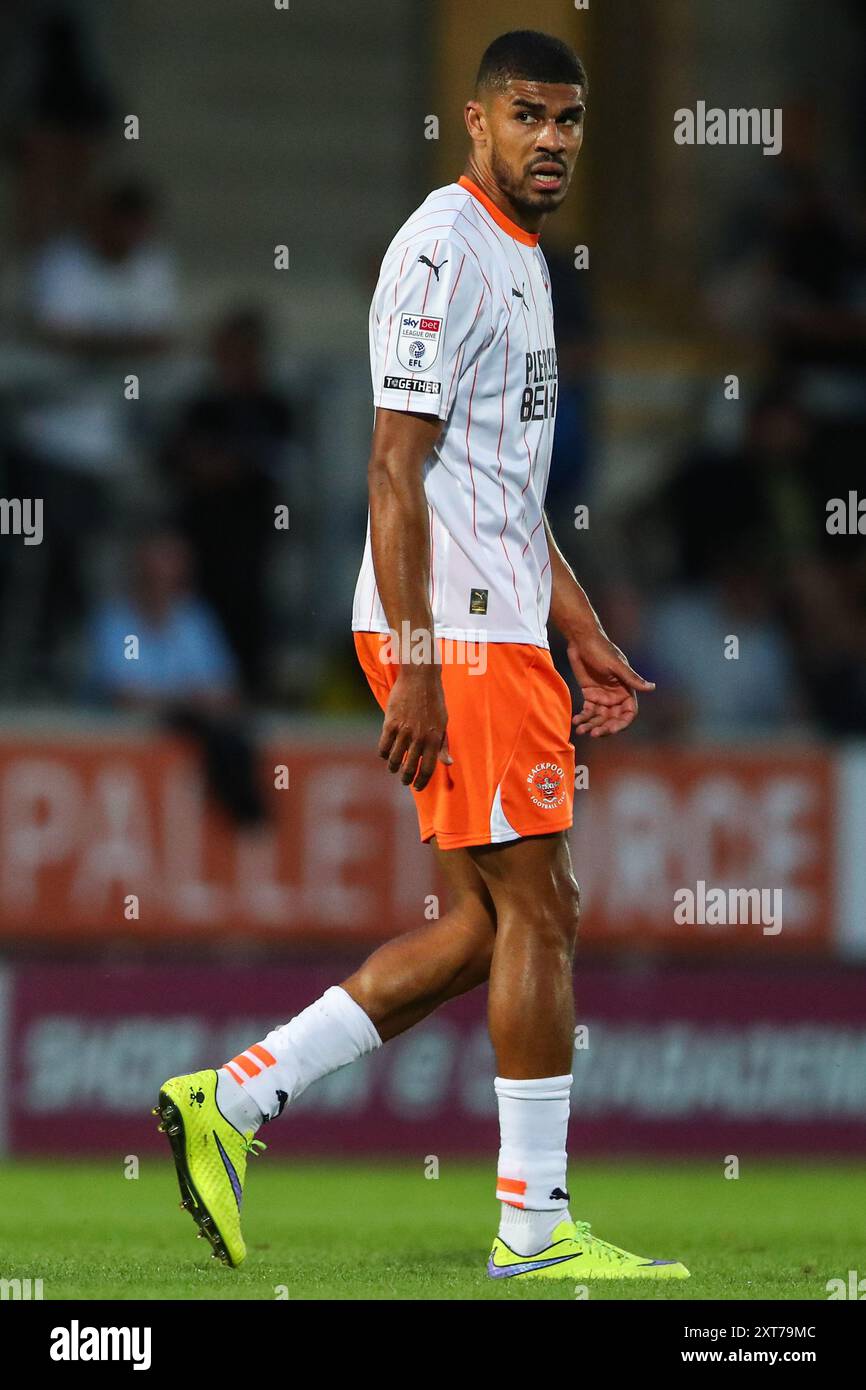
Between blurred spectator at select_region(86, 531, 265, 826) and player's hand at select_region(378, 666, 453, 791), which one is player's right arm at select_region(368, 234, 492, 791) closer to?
player's hand at select_region(378, 666, 453, 791)

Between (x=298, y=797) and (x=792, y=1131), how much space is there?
7.63 feet

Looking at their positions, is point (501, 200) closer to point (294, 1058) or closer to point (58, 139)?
point (294, 1058)

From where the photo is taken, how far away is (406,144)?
1354 cm

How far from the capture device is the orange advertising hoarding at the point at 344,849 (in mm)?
9039

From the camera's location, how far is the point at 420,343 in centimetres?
482

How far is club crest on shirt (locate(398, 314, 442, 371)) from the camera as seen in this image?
15.8 feet

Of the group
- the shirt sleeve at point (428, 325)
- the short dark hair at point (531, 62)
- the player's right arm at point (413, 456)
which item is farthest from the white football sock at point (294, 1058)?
the short dark hair at point (531, 62)

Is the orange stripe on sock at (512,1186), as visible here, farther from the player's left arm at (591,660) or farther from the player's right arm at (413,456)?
the player's left arm at (591,660)

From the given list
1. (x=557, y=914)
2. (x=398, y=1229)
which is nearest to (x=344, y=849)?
(x=398, y=1229)

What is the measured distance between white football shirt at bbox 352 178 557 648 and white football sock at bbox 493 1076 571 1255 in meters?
0.95

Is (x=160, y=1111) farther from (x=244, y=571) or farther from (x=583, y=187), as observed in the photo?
(x=583, y=187)

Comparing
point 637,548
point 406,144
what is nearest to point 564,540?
point 637,548

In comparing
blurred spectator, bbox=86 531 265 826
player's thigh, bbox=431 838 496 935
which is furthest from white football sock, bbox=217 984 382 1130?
blurred spectator, bbox=86 531 265 826

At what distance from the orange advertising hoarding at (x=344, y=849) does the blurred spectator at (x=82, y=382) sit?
859 millimetres
